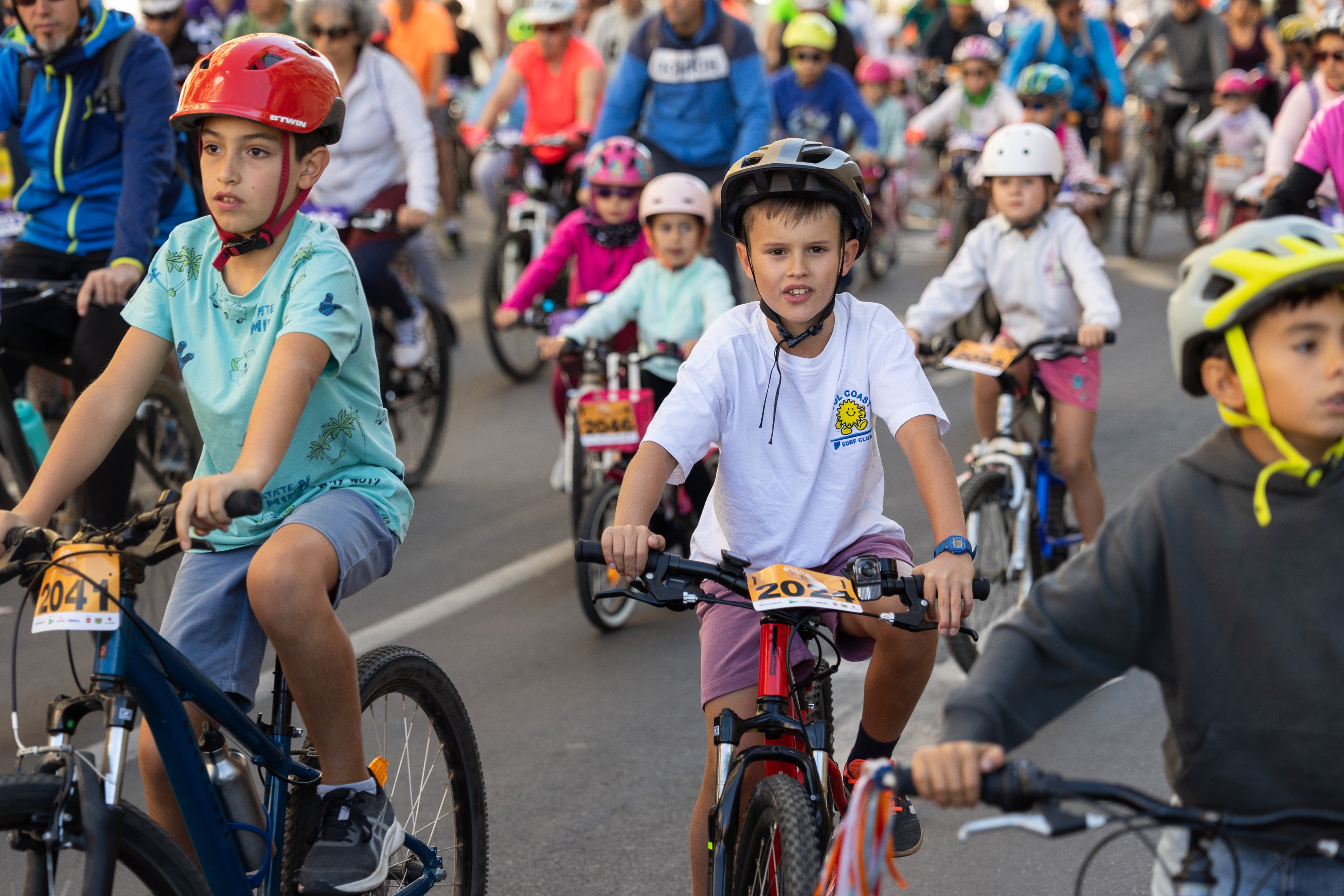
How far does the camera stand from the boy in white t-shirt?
10.3 feet

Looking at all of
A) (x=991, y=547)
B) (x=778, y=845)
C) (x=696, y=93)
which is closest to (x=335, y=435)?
(x=778, y=845)

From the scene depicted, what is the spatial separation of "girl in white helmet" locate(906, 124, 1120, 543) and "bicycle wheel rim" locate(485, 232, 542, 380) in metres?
4.33

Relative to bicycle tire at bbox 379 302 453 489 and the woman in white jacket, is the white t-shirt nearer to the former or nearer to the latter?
the woman in white jacket

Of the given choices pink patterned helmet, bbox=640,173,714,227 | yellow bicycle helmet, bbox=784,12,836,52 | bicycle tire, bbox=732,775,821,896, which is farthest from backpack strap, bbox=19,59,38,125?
yellow bicycle helmet, bbox=784,12,836,52

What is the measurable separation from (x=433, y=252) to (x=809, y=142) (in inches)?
219

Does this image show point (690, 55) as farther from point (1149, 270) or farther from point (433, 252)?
point (1149, 270)

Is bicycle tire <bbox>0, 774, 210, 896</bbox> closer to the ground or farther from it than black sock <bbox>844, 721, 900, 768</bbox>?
farther from it

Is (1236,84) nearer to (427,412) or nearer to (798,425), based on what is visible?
(427,412)

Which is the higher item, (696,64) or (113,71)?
(696,64)

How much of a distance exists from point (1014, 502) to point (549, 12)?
5.95 m

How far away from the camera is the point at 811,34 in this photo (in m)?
11.0

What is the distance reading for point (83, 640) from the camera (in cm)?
566

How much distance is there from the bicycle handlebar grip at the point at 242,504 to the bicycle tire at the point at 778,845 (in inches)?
41.4

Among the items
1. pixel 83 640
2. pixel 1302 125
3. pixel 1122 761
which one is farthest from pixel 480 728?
pixel 1302 125
